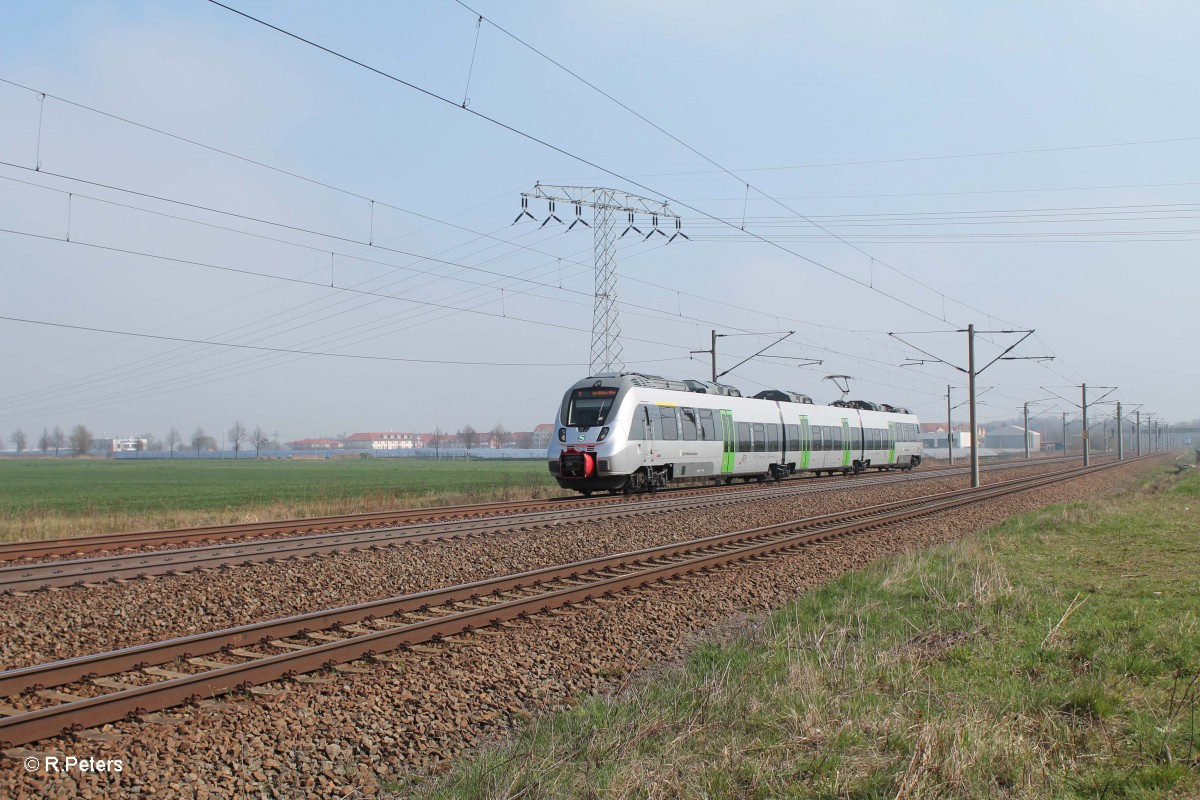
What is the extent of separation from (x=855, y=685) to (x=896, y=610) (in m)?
3.53

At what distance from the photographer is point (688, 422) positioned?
→ 92.3 ft

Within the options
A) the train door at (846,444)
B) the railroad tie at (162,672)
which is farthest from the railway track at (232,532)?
the train door at (846,444)

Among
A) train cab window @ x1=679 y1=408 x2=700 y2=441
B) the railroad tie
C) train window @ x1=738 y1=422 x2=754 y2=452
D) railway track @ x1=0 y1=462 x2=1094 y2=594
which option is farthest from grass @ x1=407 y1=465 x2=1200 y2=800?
train window @ x1=738 y1=422 x2=754 y2=452

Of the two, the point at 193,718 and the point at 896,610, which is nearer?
the point at 193,718

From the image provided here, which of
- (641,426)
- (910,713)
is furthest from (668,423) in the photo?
(910,713)

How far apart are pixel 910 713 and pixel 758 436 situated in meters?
27.8

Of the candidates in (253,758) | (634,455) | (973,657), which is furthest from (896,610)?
(634,455)

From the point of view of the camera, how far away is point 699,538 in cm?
1636

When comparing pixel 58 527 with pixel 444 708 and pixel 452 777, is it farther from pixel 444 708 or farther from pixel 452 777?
pixel 452 777

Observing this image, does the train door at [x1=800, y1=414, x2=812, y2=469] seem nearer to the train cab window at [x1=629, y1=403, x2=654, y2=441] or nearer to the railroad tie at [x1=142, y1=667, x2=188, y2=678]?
the train cab window at [x1=629, y1=403, x2=654, y2=441]

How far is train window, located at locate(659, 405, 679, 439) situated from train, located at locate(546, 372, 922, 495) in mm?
30

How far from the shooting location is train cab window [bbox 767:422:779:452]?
113ft

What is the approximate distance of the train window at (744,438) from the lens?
31812 mm

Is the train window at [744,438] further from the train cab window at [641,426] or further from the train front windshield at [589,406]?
the train front windshield at [589,406]
